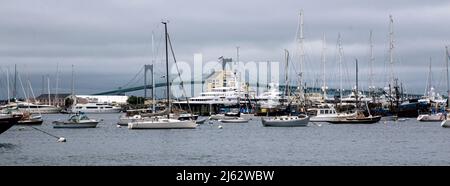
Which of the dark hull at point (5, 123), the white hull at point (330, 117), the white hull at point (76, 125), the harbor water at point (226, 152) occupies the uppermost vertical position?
the dark hull at point (5, 123)

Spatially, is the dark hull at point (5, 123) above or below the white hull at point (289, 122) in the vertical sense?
above

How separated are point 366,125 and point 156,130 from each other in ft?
102

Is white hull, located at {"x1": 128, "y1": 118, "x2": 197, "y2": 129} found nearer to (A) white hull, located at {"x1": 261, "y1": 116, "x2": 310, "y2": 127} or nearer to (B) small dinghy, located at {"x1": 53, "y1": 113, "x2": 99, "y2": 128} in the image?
(B) small dinghy, located at {"x1": 53, "y1": 113, "x2": 99, "y2": 128}

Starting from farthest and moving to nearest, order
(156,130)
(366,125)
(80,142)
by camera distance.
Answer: (366,125)
(156,130)
(80,142)

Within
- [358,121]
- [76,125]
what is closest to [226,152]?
[76,125]

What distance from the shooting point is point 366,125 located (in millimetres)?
100875

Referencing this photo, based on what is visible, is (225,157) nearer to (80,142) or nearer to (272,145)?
(272,145)

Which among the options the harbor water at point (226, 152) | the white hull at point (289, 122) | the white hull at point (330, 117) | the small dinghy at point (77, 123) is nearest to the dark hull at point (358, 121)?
the white hull at point (330, 117)

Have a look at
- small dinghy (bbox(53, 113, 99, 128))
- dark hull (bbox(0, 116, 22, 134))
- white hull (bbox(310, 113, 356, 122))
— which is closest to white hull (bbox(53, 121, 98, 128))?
small dinghy (bbox(53, 113, 99, 128))

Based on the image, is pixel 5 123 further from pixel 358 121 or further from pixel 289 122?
pixel 358 121

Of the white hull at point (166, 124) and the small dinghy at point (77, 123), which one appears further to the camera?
the small dinghy at point (77, 123)

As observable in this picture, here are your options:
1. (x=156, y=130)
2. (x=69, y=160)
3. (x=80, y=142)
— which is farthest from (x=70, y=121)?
(x=69, y=160)

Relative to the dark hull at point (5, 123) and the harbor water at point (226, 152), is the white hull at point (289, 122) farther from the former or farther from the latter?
the dark hull at point (5, 123)

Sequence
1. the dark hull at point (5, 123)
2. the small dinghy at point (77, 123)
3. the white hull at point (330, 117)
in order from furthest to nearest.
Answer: the white hull at point (330, 117)
the small dinghy at point (77, 123)
the dark hull at point (5, 123)
